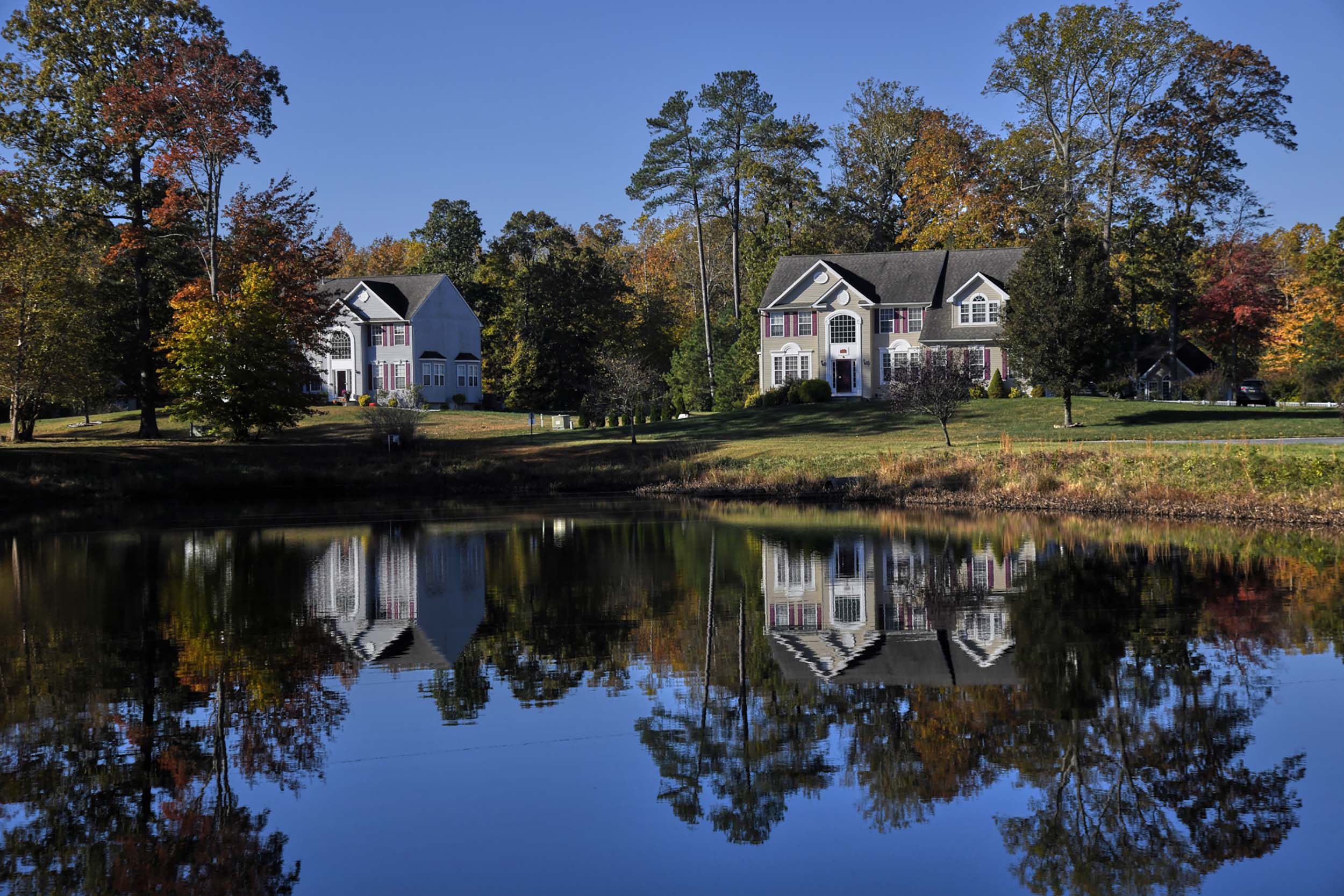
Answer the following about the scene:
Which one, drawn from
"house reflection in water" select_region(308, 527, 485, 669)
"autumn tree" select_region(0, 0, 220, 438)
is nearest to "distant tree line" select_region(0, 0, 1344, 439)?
"autumn tree" select_region(0, 0, 220, 438)

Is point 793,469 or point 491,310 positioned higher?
point 491,310

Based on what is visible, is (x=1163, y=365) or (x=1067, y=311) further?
(x=1163, y=365)

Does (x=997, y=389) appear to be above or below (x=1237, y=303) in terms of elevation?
below

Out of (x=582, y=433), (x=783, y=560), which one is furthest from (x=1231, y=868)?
(x=582, y=433)

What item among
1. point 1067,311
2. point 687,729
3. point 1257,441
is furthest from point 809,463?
point 687,729

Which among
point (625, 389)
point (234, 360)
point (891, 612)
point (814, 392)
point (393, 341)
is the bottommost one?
point (891, 612)

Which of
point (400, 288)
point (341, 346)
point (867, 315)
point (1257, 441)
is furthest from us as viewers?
point (400, 288)

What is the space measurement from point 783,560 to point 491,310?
60972 millimetres

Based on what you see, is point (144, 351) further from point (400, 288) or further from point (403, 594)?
point (403, 594)

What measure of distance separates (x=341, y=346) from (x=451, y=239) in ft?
64.0

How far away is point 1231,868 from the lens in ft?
26.8

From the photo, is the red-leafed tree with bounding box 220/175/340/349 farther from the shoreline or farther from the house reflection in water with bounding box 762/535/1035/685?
the house reflection in water with bounding box 762/535/1035/685

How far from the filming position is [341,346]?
72188 mm

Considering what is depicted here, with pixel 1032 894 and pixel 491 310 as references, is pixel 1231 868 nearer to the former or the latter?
pixel 1032 894
